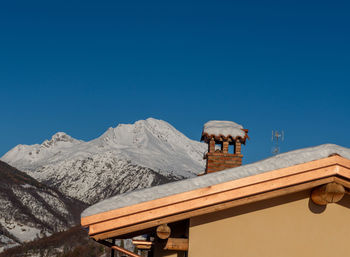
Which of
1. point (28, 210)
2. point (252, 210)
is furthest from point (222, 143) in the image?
point (28, 210)

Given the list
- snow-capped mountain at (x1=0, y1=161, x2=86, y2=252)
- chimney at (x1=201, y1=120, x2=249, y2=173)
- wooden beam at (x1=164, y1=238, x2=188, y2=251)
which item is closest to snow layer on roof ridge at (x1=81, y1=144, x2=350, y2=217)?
wooden beam at (x1=164, y1=238, x2=188, y2=251)

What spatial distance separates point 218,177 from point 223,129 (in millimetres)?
5720

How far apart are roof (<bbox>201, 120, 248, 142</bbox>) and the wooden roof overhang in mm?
5295

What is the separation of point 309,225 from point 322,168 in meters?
0.73

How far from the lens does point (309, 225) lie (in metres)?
5.19

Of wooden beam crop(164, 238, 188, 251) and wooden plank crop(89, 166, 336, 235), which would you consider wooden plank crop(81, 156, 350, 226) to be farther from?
wooden beam crop(164, 238, 188, 251)

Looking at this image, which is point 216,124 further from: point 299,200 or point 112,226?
point 112,226

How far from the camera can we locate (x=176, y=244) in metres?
4.99

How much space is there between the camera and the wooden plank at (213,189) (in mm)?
4543

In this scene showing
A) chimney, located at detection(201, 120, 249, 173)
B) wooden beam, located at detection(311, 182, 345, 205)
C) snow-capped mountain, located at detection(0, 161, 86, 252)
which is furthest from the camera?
snow-capped mountain, located at detection(0, 161, 86, 252)

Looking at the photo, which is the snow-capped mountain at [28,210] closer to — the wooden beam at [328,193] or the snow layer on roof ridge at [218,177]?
the snow layer on roof ridge at [218,177]

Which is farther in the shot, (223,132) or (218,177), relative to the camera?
(223,132)

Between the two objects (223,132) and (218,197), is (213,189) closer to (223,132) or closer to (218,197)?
(218,197)

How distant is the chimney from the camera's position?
9.92 metres
